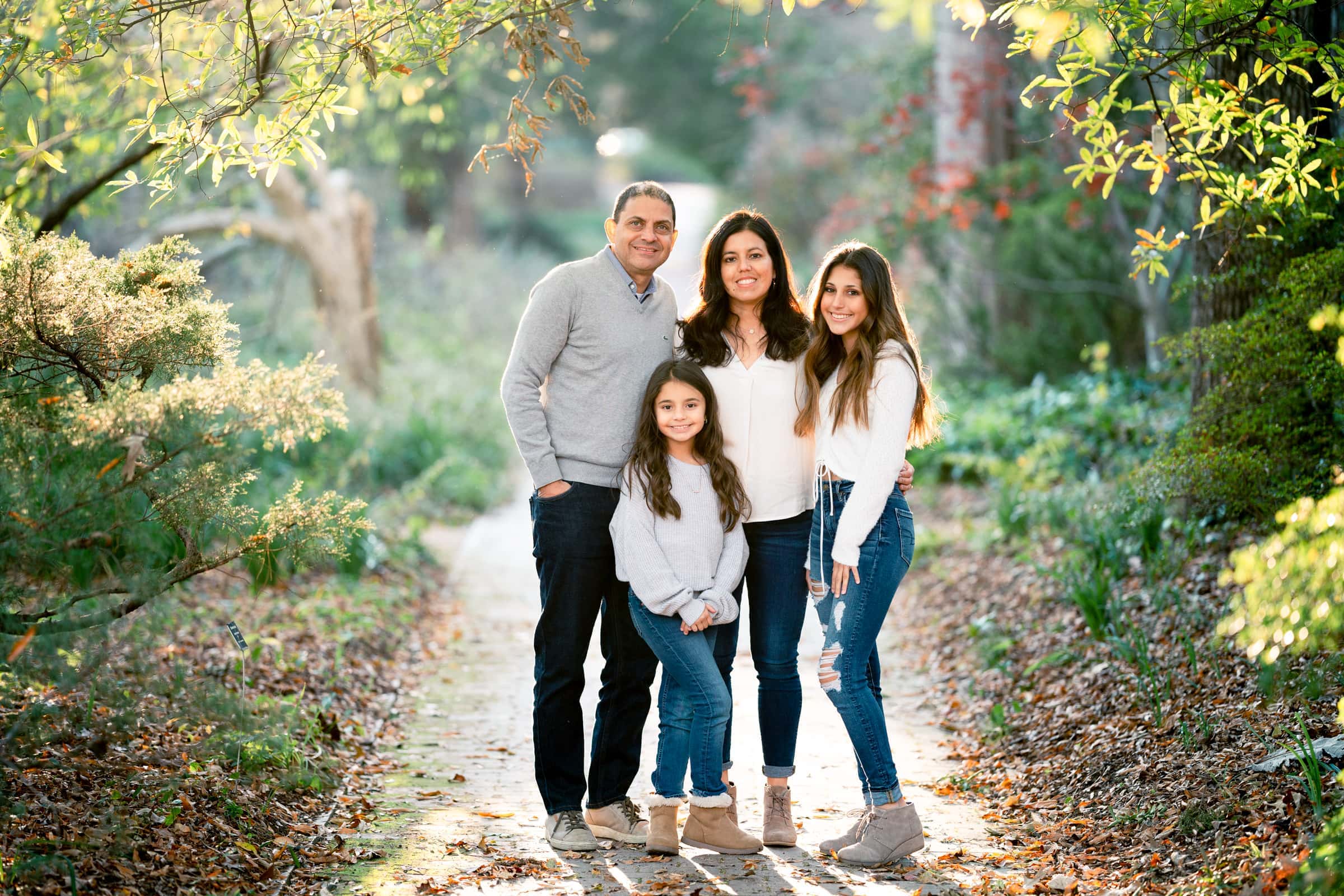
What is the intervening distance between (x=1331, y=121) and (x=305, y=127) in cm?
444

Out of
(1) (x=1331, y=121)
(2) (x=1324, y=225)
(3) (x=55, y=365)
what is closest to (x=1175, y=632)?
(2) (x=1324, y=225)

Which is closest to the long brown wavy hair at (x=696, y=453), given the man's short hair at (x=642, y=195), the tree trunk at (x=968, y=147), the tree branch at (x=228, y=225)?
the man's short hair at (x=642, y=195)

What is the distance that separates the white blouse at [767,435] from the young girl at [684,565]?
75 millimetres

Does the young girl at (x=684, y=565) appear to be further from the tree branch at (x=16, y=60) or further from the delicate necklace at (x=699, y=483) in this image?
the tree branch at (x=16, y=60)

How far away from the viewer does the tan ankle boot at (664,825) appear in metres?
4.09

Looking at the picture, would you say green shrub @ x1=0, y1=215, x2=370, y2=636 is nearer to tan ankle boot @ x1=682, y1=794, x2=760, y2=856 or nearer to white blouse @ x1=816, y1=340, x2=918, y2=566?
tan ankle boot @ x1=682, y1=794, x2=760, y2=856

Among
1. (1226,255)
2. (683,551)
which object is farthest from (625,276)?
(1226,255)

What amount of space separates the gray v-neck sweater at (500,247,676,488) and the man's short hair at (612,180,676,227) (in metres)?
0.17

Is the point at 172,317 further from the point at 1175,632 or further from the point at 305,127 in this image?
the point at 1175,632

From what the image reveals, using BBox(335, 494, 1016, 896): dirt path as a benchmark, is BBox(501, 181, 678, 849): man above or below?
above

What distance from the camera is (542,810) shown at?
4.69 meters

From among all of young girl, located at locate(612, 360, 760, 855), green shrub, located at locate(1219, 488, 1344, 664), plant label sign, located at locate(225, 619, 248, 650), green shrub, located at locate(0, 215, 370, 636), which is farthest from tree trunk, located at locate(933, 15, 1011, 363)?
green shrub, located at locate(1219, 488, 1344, 664)

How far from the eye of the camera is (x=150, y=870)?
360cm

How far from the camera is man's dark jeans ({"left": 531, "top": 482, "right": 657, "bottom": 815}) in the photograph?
165 inches
